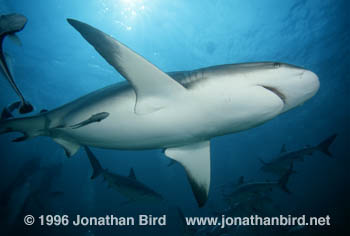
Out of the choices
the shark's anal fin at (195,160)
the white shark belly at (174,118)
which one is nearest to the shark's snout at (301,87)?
the white shark belly at (174,118)

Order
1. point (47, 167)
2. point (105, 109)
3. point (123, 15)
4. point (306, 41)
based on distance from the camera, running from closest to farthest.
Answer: point (105, 109) < point (123, 15) < point (306, 41) < point (47, 167)

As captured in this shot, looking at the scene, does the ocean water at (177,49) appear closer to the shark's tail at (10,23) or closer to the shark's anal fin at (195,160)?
the shark's anal fin at (195,160)

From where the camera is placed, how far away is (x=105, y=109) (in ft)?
7.33

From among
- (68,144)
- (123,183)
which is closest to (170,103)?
(68,144)

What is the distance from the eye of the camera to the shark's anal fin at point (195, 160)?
3098mm

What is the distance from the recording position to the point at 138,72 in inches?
69.0

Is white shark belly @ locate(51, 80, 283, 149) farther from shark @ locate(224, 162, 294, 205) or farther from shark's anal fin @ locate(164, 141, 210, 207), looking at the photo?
shark @ locate(224, 162, 294, 205)

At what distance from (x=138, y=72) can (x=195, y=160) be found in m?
1.92

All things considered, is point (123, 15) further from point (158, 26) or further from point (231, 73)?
point (231, 73)

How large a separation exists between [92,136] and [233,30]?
14472mm

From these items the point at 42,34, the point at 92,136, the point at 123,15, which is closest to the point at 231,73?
the point at 92,136

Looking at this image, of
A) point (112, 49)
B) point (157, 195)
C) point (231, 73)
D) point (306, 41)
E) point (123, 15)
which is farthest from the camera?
point (306, 41)

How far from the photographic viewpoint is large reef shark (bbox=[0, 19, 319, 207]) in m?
1.67

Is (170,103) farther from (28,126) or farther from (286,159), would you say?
(286,159)
